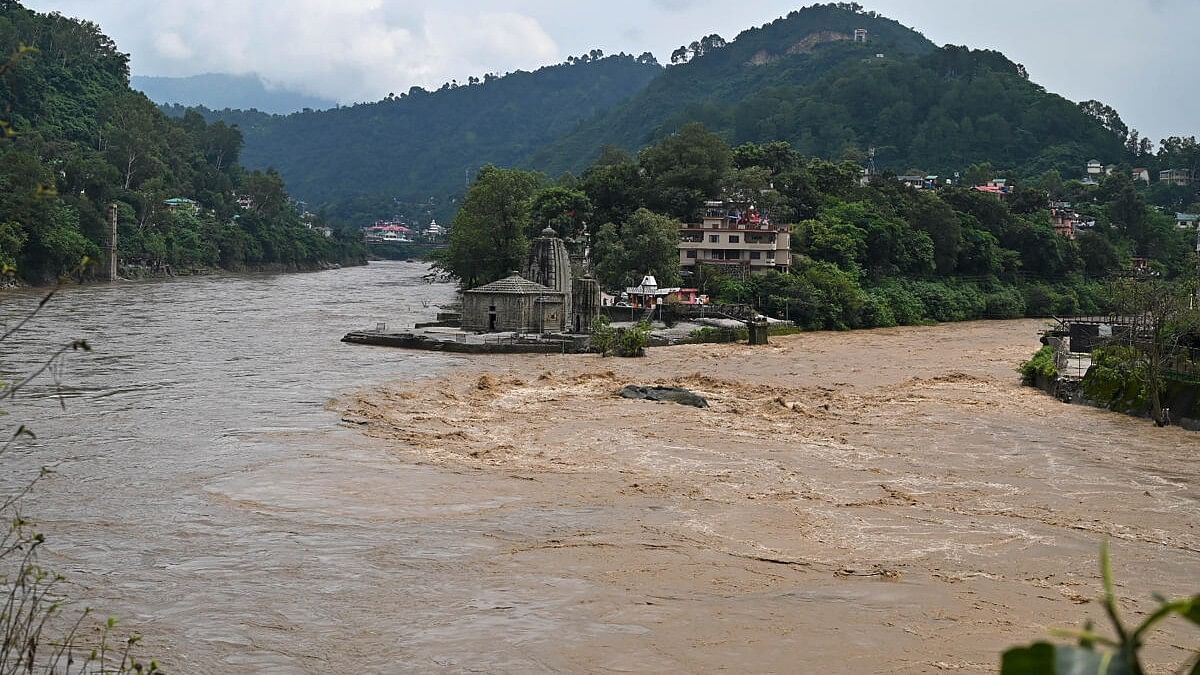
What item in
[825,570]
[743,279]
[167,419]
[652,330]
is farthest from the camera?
[743,279]

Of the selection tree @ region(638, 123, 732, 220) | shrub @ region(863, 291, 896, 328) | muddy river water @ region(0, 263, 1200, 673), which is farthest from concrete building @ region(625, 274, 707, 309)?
muddy river water @ region(0, 263, 1200, 673)

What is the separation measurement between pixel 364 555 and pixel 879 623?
634cm

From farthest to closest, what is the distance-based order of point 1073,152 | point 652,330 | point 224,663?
point 1073,152 < point 652,330 < point 224,663

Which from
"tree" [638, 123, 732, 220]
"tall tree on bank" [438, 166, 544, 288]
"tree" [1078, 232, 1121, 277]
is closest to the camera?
"tall tree on bank" [438, 166, 544, 288]

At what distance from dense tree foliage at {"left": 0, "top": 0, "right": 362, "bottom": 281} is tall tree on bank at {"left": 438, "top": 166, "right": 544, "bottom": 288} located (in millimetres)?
22539

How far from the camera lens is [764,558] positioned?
14180mm

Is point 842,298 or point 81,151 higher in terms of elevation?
point 81,151

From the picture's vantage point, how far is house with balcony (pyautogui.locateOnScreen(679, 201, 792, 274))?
60.9 meters

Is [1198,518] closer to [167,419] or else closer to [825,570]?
[825,570]

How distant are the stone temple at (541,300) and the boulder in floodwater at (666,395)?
15.9 metres

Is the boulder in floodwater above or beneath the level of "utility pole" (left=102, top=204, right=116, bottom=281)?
beneath

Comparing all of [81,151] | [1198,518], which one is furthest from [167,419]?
[81,151]

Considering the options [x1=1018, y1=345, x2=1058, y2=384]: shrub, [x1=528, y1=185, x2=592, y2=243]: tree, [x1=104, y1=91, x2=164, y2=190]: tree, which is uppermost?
[x1=104, y1=91, x2=164, y2=190]: tree

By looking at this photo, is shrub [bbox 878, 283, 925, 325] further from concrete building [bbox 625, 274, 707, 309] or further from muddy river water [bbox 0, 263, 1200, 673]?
muddy river water [bbox 0, 263, 1200, 673]
